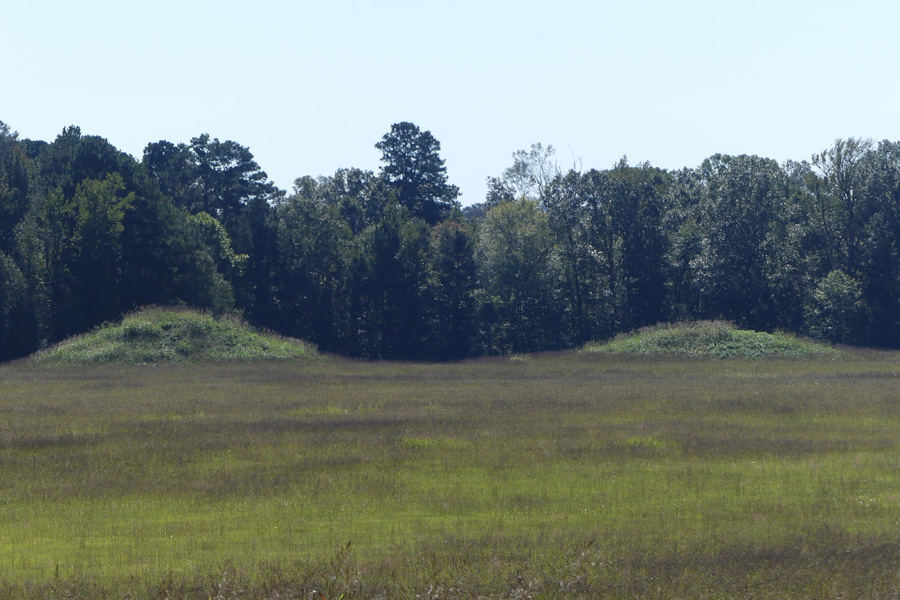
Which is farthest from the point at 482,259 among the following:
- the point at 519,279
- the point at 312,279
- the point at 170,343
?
the point at 170,343

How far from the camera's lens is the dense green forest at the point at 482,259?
6212cm

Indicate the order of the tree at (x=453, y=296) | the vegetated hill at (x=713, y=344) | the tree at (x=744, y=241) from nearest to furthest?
1. the vegetated hill at (x=713, y=344)
2. the tree at (x=744, y=241)
3. the tree at (x=453, y=296)

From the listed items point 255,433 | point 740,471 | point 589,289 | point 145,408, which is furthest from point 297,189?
point 740,471

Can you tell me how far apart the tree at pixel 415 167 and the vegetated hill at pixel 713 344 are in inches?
1910

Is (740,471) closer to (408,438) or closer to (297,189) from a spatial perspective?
(408,438)

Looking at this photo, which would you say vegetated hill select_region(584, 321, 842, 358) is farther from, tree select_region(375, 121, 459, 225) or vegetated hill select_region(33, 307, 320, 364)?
tree select_region(375, 121, 459, 225)

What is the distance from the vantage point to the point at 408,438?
23.2 m

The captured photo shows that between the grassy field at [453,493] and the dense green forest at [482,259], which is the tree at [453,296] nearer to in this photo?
the dense green forest at [482,259]

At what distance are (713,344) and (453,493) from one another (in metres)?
38.6

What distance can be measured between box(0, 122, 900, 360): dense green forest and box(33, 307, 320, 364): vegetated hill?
8.74 meters

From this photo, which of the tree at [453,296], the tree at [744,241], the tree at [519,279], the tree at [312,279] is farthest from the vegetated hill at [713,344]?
the tree at [312,279]

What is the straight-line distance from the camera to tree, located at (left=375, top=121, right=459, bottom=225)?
336 ft

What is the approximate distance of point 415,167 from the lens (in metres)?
103

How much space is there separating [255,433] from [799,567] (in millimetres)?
15599
